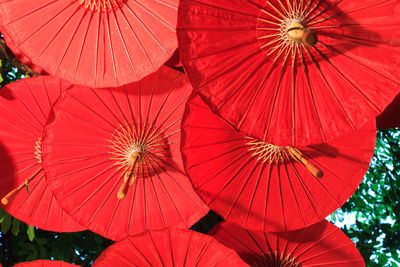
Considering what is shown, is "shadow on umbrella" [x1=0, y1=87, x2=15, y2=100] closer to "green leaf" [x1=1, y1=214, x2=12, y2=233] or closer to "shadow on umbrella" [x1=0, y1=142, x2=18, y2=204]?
"shadow on umbrella" [x1=0, y1=142, x2=18, y2=204]

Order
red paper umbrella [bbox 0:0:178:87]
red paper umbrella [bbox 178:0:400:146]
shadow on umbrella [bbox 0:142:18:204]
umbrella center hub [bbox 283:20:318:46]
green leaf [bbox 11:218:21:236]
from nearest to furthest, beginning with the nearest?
umbrella center hub [bbox 283:20:318:46]
red paper umbrella [bbox 178:0:400:146]
red paper umbrella [bbox 0:0:178:87]
shadow on umbrella [bbox 0:142:18:204]
green leaf [bbox 11:218:21:236]

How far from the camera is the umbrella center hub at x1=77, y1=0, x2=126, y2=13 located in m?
1.82

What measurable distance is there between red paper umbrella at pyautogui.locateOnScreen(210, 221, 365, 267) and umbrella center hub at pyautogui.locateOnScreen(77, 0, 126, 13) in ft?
3.96

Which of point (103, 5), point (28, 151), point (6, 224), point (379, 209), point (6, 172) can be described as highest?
point (379, 209)

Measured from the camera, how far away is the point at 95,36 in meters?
1.83

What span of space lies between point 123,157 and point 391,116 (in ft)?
4.98

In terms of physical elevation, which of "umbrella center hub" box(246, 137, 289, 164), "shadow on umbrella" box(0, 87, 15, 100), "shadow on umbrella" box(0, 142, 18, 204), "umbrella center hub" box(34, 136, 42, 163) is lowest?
"shadow on umbrella" box(0, 142, 18, 204)

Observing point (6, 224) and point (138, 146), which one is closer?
point (138, 146)

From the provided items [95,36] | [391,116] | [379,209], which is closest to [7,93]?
[95,36]

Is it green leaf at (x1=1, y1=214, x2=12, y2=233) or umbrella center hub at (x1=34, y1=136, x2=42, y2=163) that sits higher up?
umbrella center hub at (x1=34, y1=136, x2=42, y2=163)

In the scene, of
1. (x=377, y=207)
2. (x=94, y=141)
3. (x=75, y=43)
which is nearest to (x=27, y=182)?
(x=94, y=141)

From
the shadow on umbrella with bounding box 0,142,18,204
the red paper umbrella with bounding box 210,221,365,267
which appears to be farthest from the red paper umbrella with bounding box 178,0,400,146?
the shadow on umbrella with bounding box 0,142,18,204

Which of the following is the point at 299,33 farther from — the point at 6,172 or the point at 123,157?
the point at 6,172

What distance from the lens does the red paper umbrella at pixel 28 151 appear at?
7.07 ft
